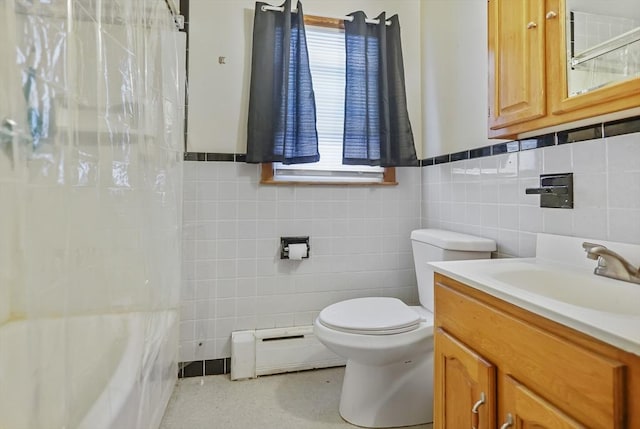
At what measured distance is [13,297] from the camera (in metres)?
0.65

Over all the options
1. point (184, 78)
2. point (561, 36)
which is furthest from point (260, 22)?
point (561, 36)

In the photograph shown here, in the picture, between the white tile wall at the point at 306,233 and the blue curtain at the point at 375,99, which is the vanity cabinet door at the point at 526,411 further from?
the blue curtain at the point at 375,99

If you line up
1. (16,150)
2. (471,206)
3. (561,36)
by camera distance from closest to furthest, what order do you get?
(16,150), (561,36), (471,206)

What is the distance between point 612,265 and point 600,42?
66 cm

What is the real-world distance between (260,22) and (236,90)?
1.27ft

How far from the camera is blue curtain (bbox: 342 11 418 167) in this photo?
206 centimetres

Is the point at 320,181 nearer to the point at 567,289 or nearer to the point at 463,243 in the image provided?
the point at 463,243

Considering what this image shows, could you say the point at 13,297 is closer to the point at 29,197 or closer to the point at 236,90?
the point at 29,197

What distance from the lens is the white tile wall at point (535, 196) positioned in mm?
1076

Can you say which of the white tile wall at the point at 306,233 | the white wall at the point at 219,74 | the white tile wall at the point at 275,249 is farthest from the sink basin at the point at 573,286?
the white wall at the point at 219,74

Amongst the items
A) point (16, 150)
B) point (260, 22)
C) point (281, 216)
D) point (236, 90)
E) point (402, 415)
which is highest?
point (260, 22)

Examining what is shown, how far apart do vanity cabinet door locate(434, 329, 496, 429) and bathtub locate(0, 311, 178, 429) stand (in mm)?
962

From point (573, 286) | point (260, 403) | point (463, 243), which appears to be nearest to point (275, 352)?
point (260, 403)

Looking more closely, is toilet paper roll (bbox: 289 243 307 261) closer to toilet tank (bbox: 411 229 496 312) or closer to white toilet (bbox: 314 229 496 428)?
white toilet (bbox: 314 229 496 428)
